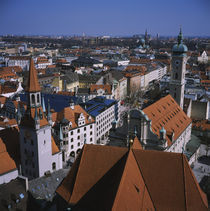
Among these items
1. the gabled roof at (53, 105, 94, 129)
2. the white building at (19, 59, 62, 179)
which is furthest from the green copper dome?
the white building at (19, 59, 62, 179)

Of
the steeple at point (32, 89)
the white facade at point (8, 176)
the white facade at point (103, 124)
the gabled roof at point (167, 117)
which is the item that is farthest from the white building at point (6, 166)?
the white facade at point (103, 124)

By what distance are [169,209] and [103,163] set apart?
929 cm

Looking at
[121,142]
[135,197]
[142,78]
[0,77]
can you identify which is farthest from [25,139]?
[142,78]

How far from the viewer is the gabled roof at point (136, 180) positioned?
3081 cm

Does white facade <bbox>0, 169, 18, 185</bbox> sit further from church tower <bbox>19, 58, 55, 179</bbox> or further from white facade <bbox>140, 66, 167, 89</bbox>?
white facade <bbox>140, 66, 167, 89</bbox>

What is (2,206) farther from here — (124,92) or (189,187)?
(124,92)

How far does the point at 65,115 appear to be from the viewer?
6950cm

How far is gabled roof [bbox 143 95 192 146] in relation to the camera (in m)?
55.8

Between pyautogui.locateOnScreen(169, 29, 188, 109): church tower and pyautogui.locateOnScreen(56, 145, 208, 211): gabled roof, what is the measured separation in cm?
4430

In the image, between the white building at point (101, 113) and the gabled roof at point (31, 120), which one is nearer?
the gabled roof at point (31, 120)

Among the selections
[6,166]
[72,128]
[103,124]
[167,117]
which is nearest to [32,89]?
[6,166]

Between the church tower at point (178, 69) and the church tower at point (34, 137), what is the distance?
39903 mm

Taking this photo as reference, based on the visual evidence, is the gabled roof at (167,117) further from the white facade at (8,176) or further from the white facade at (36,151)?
the white facade at (8,176)

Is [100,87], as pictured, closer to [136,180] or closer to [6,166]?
[6,166]
